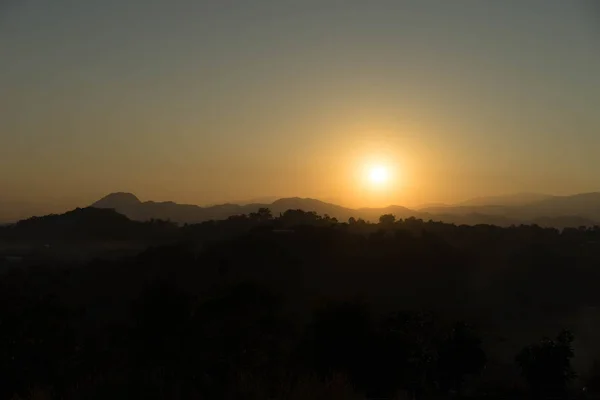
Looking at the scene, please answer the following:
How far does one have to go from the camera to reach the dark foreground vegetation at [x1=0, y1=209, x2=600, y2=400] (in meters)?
14.1

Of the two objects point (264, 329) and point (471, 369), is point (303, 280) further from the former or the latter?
point (264, 329)

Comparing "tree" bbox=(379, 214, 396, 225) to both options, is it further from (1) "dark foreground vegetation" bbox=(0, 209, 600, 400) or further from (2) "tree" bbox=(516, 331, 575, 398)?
(2) "tree" bbox=(516, 331, 575, 398)

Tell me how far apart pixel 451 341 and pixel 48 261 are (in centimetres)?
3775

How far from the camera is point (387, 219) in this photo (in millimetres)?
81562

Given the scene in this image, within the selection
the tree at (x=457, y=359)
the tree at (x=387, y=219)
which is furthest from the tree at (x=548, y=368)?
the tree at (x=387, y=219)

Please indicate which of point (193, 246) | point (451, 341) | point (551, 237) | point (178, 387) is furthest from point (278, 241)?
point (178, 387)

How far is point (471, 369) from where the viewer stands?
79.8 feet

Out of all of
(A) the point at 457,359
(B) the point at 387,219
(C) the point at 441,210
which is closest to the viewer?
(A) the point at 457,359

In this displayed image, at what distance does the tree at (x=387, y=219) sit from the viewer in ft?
258

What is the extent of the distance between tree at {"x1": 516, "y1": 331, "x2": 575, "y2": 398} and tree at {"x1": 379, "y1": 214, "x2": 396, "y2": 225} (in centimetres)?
5287

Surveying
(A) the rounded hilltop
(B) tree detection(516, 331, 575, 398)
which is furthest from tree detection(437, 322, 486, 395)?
(A) the rounded hilltop

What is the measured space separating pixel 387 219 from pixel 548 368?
58443mm

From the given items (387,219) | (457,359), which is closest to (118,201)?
(387,219)

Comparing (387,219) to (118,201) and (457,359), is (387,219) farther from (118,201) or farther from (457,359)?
(457,359)
